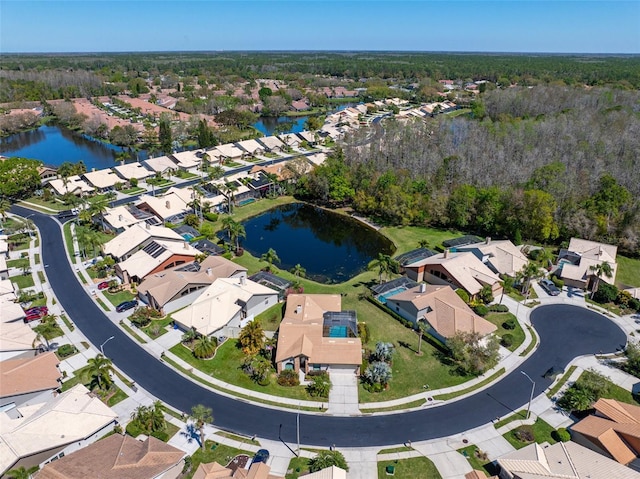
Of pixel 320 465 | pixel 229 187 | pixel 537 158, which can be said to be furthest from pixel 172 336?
pixel 537 158

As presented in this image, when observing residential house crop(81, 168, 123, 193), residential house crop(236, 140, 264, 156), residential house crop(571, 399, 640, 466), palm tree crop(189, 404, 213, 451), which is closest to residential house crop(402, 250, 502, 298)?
residential house crop(571, 399, 640, 466)

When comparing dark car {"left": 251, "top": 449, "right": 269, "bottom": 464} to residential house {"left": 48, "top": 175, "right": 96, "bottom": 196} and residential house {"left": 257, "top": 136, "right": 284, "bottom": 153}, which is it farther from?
residential house {"left": 257, "top": 136, "right": 284, "bottom": 153}

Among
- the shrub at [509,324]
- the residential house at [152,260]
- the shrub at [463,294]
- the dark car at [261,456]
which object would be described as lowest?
the dark car at [261,456]

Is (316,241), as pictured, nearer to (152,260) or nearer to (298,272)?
(298,272)

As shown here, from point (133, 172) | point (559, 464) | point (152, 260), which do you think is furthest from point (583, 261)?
point (133, 172)

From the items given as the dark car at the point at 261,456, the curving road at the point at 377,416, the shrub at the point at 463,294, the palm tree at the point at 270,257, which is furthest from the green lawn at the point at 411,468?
the palm tree at the point at 270,257

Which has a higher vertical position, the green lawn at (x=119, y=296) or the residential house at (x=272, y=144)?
the residential house at (x=272, y=144)

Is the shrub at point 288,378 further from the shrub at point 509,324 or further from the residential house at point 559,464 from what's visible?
the shrub at point 509,324

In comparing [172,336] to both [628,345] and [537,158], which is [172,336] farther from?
[537,158]
